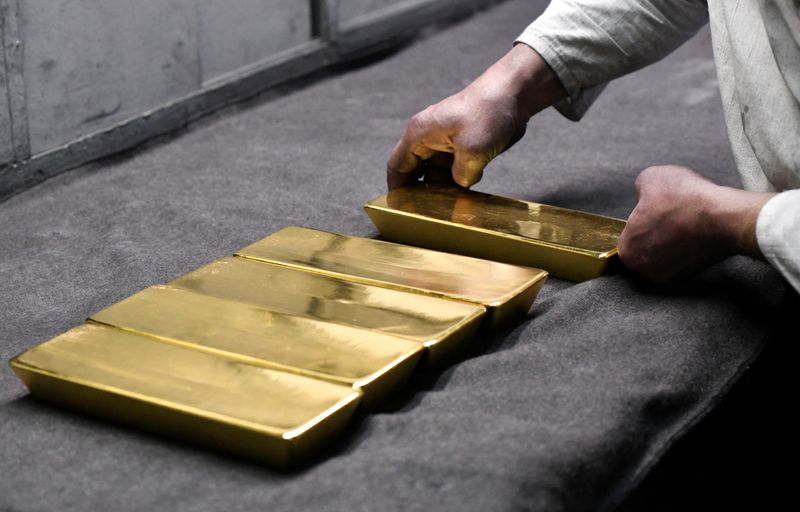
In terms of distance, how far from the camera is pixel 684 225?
3.75 feet

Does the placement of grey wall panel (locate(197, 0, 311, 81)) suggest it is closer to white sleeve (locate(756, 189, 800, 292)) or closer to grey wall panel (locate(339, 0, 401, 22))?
grey wall panel (locate(339, 0, 401, 22))

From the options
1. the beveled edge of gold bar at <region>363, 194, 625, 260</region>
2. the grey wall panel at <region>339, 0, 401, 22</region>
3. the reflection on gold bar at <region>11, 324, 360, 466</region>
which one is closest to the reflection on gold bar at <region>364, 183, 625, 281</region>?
the beveled edge of gold bar at <region>363, 194, 625, 260</region>

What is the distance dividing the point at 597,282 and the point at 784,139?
0.27m

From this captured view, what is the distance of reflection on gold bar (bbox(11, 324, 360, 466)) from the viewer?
875mm

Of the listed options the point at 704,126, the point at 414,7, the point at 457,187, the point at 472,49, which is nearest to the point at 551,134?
the point at 704,126

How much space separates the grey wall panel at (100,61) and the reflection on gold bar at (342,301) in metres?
0.64

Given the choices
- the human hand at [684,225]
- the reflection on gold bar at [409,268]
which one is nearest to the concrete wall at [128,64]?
the reflection on gold bar at [409,268]

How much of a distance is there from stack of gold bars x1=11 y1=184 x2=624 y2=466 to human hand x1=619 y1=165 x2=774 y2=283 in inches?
2.5

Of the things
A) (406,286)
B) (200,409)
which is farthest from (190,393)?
(406,286)

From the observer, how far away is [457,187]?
1445mm

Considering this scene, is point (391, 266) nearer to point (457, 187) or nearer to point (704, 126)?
point (457, 187)

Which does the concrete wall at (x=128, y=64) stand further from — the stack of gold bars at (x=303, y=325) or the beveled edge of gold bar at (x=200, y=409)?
the beveled edge of gold bar at (x=200, y=409)

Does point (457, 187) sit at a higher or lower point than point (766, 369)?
higher

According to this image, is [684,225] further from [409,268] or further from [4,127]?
[4,127]
